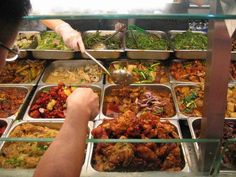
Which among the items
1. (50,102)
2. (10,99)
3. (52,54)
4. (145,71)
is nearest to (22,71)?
(52,54)

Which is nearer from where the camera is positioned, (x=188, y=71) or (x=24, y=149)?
(x=24, y=149)

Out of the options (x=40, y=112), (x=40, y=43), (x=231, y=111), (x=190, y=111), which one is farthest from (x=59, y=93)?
(x=231, y=111)

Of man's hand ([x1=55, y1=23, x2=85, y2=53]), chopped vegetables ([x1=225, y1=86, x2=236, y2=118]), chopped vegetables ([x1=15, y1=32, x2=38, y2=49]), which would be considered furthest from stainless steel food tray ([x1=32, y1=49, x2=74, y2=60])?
chopped vegetables ([x1=225, y1=86, x2=236, y2=118])

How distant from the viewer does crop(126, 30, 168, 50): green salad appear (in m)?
3.74

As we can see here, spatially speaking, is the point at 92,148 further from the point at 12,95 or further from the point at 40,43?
the point at 40,43

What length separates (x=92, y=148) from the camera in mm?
2461

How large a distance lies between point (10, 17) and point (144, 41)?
265cm

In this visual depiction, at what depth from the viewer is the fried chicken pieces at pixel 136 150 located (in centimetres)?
227

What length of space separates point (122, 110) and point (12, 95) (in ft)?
3.79

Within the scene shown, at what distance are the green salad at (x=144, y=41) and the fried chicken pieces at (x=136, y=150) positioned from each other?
1.41 metres

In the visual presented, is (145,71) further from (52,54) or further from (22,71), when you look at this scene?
(22,71)

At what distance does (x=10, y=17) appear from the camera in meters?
1.27

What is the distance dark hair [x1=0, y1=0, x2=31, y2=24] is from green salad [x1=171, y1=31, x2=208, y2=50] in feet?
8.75

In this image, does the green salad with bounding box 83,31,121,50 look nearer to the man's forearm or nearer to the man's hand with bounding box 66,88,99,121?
the man's hand with bounding box 66,88,99,121
